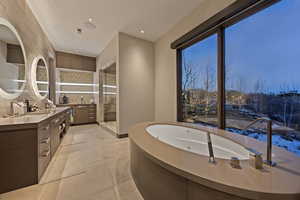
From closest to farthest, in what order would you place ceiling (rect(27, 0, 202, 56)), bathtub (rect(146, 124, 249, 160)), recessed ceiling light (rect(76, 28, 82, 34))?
bathtub (rect(146, 124, 249, 160))
ceiling (rect(27, 0, 202, 56))
recessed ceiling light (rect(76, 28, 82, 34))

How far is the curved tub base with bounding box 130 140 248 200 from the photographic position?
2.61 feet

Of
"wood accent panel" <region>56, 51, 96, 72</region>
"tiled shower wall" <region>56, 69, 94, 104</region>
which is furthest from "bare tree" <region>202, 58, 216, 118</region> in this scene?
"tiled shower wall" <region>56, 69, 94, 104</region>

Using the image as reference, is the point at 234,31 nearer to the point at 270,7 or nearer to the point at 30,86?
the point at 270,7

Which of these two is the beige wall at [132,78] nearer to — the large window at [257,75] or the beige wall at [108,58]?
the beige wall at [108,58]

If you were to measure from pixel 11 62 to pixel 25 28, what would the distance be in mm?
944

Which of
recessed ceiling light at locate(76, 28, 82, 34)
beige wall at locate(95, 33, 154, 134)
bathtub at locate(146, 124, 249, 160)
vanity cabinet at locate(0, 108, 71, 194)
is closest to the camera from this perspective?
vanity cabinet at locate(0, 108, 71, 194)

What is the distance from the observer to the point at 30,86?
265cm

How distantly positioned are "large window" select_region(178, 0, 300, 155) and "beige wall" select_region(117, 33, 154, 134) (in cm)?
168

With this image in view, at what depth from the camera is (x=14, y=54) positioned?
6.64 ft

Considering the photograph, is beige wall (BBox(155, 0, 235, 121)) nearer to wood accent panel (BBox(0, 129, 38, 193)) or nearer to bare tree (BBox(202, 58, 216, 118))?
bare tree (BBox(202, 58, 216, 118))

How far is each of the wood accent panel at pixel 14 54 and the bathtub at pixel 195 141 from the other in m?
2.43

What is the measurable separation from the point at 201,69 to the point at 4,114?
348 cm

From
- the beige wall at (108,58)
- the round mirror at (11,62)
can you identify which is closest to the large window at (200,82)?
→ the beige wall at (108,58)

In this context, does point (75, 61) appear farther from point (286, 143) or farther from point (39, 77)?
point (286, 143)
